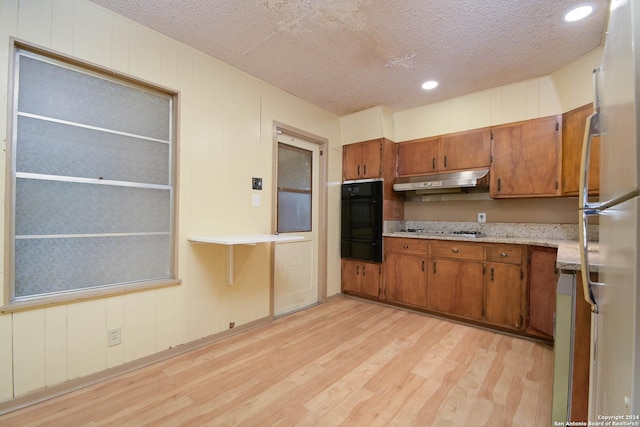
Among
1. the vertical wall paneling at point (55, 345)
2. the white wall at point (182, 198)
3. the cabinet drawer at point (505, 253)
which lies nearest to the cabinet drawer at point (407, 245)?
the cabinet drawer at point (505, 253)

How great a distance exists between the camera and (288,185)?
11.3 feet

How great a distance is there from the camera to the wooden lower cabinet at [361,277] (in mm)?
3752

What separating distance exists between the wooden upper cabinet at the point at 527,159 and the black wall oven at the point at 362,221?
4.40 feet

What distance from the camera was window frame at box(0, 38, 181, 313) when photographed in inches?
64.7

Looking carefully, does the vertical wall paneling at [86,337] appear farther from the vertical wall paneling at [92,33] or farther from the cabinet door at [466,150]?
the cabinet door at [466,150]

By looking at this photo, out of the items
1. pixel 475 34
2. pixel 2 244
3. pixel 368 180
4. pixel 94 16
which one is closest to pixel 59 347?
pixel 2 244

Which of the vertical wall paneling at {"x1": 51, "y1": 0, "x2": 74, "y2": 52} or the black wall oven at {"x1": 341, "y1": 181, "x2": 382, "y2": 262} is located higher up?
the vertical wall paneling at {"x1": 51, "y1": 0, "x2": 74, "y2": 52}

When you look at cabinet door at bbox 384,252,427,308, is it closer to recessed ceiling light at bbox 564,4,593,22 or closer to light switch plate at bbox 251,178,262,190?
light switch plate at bbox 251,178,262,190

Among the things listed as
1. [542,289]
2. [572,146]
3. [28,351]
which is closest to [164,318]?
[28,351]

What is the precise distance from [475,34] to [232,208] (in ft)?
8.30

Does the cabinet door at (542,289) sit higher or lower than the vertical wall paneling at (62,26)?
lower

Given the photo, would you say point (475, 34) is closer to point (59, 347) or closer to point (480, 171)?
point (480, 171)

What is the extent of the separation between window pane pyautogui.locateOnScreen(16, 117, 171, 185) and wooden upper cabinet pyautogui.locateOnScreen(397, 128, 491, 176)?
285cm

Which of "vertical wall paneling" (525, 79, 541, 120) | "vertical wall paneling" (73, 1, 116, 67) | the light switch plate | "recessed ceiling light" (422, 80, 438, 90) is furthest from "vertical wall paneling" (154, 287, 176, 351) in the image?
"vertical wall paneling" (525, 79, 541, 120)
